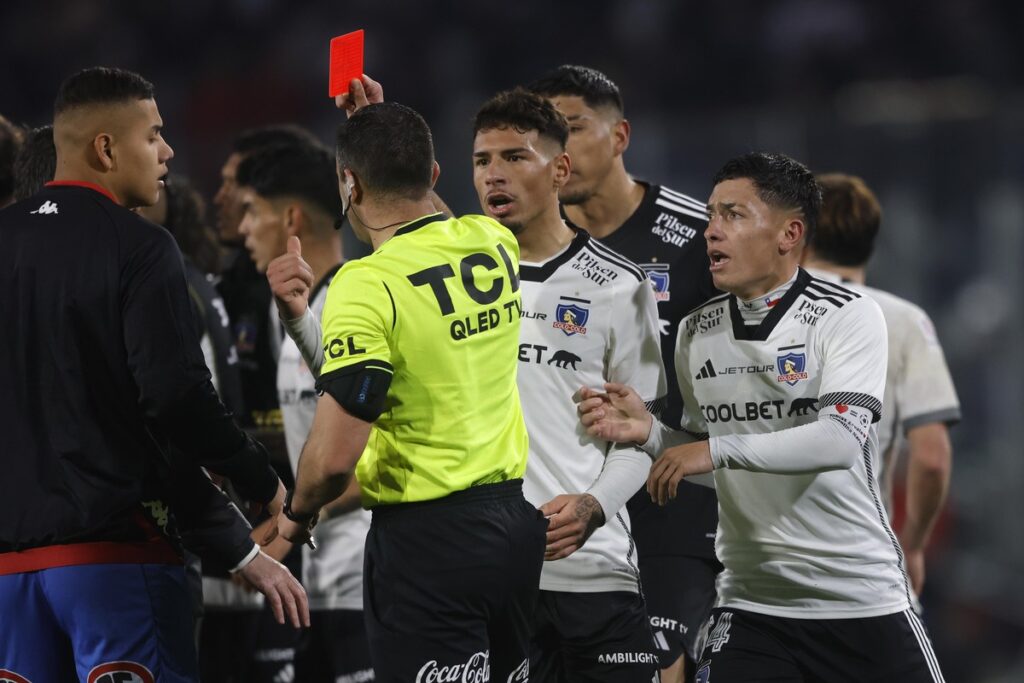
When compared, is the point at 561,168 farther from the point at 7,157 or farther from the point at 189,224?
the point at 189,224

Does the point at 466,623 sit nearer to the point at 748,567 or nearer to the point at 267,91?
the point at 748,567

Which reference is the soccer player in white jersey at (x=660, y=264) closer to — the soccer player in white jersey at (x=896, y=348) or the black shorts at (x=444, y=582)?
the soccer player in white jersey at (x=896, y=348)

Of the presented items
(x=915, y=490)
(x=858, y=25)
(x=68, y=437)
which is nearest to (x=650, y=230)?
(x=915, y=490)

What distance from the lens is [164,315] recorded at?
3.46m

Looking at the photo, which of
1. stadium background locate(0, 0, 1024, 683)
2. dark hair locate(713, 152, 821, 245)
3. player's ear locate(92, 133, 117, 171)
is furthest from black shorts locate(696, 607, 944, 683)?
stadium background locate(0, 0, 1024, 683)

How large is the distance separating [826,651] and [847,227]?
2.27m

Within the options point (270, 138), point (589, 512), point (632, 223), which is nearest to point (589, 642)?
point (589, 512)

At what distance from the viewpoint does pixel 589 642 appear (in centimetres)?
404

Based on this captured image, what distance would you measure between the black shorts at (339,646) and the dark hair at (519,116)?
2051mm

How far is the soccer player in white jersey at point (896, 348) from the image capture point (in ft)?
18.9

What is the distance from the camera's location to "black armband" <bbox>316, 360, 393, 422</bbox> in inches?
126

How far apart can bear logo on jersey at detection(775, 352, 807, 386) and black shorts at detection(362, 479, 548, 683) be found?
3.50 ft

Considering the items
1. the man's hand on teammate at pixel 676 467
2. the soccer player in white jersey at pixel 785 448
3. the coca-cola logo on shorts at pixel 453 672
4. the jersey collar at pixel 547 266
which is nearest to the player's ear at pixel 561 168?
the jersey collar at pixel 547 266

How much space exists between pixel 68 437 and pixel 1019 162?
7465mm
